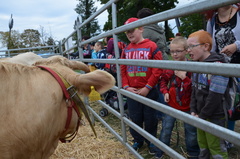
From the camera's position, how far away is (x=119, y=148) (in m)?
3.01

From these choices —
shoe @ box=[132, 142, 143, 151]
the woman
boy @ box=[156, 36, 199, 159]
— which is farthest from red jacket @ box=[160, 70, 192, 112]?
shoe @ box=[132, 142, 143, 151]

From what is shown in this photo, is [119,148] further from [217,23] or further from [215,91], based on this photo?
[217,23]

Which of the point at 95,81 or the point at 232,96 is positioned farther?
the point at 232,96

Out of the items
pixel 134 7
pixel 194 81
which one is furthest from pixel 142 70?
pixel 134 7

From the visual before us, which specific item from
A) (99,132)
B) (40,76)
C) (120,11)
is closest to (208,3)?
(40,76)

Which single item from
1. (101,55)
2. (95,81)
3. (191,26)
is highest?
(191,26)

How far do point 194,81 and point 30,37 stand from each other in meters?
23.4

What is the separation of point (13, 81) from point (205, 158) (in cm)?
181

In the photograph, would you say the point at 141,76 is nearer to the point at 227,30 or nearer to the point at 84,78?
the point at 227,30

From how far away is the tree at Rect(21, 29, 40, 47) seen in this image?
21.9 metres

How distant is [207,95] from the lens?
1.90 m

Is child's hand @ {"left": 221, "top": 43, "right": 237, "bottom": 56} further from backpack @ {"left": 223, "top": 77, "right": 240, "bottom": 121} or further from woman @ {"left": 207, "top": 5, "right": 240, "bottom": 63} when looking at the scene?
backpack @ {"left": 223, "top": 77, "right": 240, "bottom": 121}

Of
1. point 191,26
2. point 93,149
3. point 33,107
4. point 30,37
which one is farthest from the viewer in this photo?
point 30,37

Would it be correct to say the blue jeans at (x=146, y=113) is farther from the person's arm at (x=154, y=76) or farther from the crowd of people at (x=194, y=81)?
the person's arm at (x=154, y=76)
